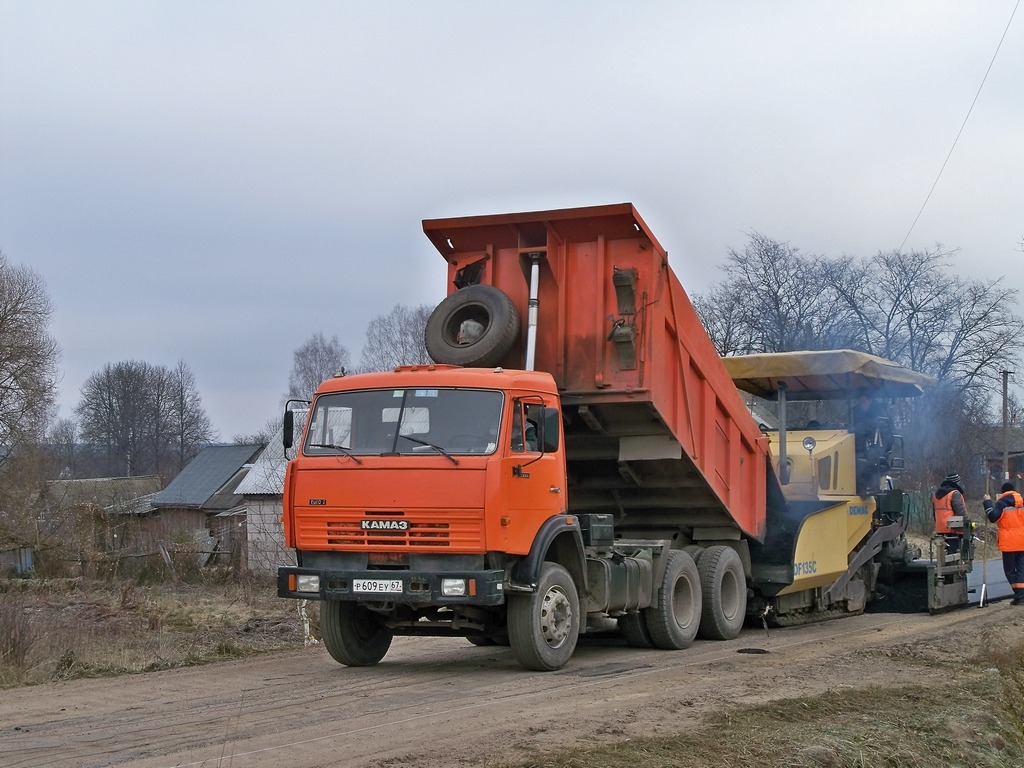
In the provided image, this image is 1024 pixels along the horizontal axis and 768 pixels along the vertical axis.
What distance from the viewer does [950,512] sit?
1750 cm

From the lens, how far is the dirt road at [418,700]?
682 cm

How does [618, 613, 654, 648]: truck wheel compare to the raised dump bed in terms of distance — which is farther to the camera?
[618, 613, 654, 648]: truck wheel

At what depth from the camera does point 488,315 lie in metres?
11.3

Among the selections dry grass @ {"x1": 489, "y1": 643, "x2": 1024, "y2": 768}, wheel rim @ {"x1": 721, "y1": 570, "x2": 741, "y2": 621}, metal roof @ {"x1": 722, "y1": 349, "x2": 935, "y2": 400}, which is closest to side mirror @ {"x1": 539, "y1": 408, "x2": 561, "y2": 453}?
dry grass @ {"x1": 489, "y1": 643, "x2": 1024, "y2": 768}

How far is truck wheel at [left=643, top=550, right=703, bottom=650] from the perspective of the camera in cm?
1173

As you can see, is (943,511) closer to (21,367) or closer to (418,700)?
(418,700)

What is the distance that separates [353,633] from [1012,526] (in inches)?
390

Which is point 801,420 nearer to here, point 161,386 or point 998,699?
point 998,699

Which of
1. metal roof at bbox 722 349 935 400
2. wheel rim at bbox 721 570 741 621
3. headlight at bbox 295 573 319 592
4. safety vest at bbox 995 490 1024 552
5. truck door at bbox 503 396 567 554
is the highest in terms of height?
metal roof at bbox 722 349 935 400

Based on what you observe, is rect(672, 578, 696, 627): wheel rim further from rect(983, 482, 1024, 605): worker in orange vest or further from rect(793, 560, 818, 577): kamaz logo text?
rect(983, 482, 1024, 605): worker in orange vest

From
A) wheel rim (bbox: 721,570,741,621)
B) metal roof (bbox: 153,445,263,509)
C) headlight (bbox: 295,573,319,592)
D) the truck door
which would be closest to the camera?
A: the truck door

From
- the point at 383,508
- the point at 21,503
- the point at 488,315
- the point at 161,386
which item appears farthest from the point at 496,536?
the point at 161,386

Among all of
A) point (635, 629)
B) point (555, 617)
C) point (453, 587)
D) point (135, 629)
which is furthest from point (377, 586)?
point (135, 629)

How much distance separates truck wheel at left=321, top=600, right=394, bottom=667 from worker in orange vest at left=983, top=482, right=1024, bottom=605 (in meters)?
9.37
